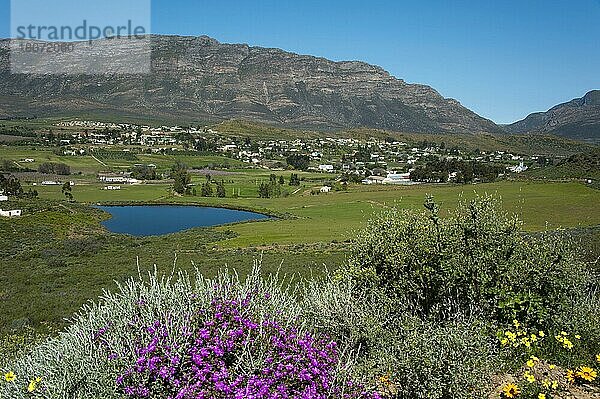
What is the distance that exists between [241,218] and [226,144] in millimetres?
110295

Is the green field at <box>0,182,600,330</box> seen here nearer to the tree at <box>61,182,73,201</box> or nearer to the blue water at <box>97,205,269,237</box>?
the tree at <box>61,182,73,201</box>

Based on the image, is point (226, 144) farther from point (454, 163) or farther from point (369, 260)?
point (369, 260)

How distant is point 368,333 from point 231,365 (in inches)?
91.7

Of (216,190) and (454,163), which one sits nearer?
(216,190)

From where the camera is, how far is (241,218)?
78.1 m

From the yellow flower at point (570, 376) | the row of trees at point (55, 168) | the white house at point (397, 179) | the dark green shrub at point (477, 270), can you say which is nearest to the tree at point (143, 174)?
the row of trees at point (55, 168)

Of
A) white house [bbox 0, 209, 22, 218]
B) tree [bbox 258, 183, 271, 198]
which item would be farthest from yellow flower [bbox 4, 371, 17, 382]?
tree [bbox 258, 183, 271, 198]

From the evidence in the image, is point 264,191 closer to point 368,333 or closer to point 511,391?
point 368,333

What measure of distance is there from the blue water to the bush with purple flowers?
213 ft

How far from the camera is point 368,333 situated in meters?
6.52

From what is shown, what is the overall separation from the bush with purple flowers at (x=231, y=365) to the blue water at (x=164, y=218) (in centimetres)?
6498

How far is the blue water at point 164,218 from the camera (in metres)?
71.6

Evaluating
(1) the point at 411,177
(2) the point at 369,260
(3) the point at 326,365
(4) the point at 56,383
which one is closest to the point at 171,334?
(4) the point at 56,383

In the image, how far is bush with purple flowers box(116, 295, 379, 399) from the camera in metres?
4.38
